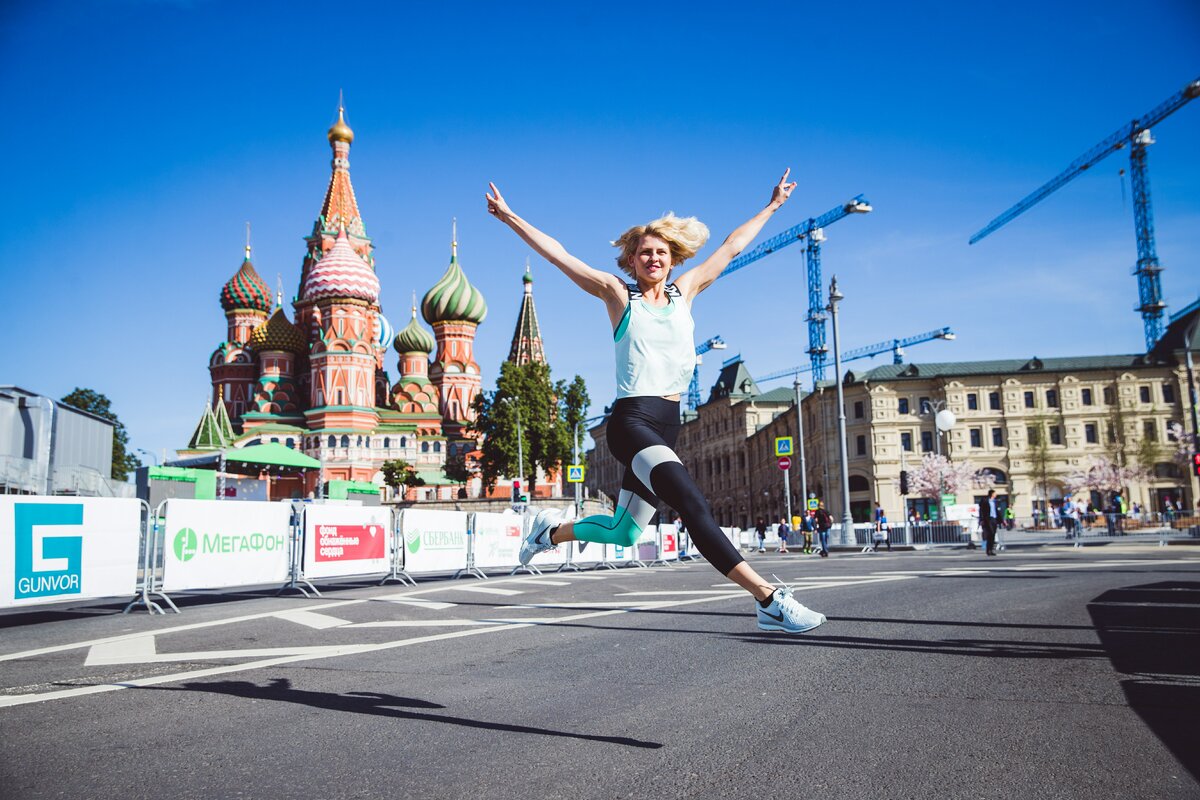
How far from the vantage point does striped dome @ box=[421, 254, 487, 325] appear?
9444 centimetres

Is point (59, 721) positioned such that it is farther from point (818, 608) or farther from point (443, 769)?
point (818, 608)

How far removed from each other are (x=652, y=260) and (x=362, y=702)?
2.71 metres

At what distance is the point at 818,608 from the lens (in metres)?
8.88

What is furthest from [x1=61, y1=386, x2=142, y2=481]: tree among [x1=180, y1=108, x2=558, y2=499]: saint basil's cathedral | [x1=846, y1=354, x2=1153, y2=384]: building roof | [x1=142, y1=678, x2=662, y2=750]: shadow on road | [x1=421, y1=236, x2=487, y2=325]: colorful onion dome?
[x1=142, y1=678, x2=662, y2=750]: shadow on road

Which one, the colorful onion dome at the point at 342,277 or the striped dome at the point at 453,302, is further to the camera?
the striped dome at the point at 453,302

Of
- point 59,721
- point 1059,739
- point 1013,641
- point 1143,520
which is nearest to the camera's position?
point 1059,739

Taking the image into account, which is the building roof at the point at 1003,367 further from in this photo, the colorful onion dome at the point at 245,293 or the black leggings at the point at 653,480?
the black leggings at the point at 653,480

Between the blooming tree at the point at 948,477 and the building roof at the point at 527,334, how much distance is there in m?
47.6

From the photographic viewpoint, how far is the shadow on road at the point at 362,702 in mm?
3617

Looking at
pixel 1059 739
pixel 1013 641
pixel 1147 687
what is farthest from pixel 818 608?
pixel 1059 739

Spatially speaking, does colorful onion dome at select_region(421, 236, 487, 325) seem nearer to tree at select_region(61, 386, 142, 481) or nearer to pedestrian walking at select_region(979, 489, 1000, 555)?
tree at select_region(61, 386, 142, 481)

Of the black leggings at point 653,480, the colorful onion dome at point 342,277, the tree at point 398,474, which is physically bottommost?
the black leggings at point 653,480

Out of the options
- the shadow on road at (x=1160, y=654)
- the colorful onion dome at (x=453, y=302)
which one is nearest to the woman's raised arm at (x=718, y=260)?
the shadow on road at (x=1160, y=654)

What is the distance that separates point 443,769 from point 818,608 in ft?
21.3
